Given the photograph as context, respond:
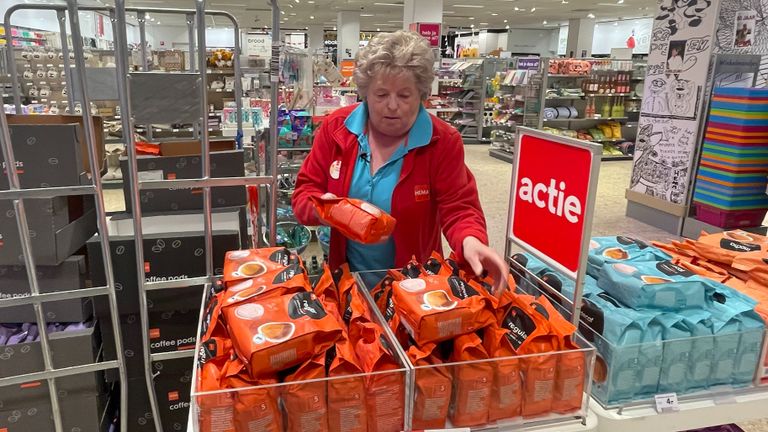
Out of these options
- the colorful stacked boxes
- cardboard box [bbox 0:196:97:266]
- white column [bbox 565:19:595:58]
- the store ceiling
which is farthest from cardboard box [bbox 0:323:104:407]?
white column [bbox 565:19:595:58]

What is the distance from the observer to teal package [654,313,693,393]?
1.45 m

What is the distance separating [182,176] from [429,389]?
6.27 ft

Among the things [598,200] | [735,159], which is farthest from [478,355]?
[598,200]

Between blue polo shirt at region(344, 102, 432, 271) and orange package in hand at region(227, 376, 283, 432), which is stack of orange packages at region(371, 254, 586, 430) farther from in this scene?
blue polo shirt at region(344, 102, 432, 271)

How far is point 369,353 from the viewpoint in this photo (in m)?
1.20

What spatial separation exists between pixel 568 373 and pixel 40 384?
2035 mm

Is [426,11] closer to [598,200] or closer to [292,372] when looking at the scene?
[598,200]

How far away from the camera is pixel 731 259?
1.99m

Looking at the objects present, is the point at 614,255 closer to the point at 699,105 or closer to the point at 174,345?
the point at 174,345

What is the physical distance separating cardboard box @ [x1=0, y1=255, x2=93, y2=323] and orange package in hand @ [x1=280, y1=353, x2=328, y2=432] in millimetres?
1496

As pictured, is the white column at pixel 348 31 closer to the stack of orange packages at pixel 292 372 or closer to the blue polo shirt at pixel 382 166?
the blue polo shirt at pixel 382 166

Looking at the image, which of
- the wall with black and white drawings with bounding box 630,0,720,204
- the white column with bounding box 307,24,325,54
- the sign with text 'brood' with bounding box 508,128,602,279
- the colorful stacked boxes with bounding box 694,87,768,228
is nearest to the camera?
the sign with text 'brood' with bounding box 508,128,602,279

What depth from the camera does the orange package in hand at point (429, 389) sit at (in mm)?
1172

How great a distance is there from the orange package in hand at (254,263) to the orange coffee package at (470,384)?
0.54 meters
